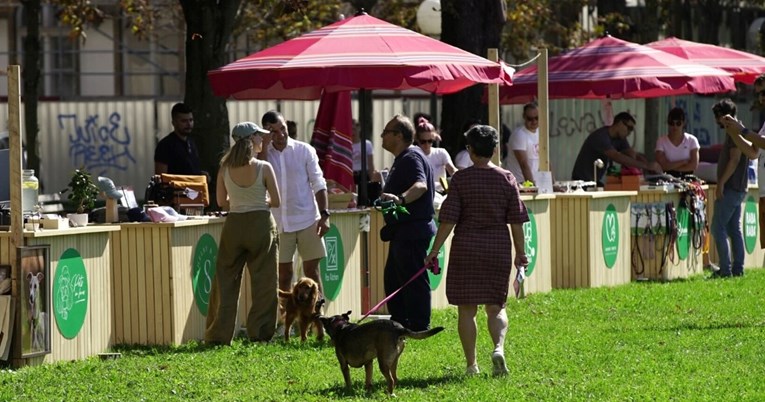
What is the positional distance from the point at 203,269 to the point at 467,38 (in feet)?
25.9

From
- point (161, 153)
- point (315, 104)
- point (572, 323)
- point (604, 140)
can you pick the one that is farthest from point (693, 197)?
point (315, 104)

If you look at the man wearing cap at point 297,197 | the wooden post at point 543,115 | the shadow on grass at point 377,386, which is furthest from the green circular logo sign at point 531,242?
the shadow on grass at point 377,386

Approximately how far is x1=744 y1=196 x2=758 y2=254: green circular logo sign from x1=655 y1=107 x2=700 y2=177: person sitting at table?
98 cm

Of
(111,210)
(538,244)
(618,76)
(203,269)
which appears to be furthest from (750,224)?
(111,210)

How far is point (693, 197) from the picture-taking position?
1838 centimetres

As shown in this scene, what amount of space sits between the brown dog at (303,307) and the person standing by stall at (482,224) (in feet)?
7.41

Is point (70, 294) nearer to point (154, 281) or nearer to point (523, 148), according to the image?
point (154, 281)

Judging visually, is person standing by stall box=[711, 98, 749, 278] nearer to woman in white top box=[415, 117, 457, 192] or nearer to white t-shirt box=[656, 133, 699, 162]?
white t-shirt box=[656, 133, 699, 162]

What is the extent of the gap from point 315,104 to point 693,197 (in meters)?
15.9

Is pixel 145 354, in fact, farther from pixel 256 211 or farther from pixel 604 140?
pixel 604 140

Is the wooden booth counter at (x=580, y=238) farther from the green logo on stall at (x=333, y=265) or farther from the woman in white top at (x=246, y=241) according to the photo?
the woman in white top at (x=246, y=241)

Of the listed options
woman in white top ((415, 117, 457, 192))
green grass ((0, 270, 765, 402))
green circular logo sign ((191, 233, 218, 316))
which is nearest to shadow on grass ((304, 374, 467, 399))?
green grass ((0, 270, 765, 402))

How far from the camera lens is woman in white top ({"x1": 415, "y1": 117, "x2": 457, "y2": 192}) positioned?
15742 mm

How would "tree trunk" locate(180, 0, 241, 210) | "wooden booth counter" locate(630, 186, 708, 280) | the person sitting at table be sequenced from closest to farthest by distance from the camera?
"wooden booth counter" locate(630, 186, 708, 280), "tree trunk" locate(180, 0, 241, 210), the person sitting at table
